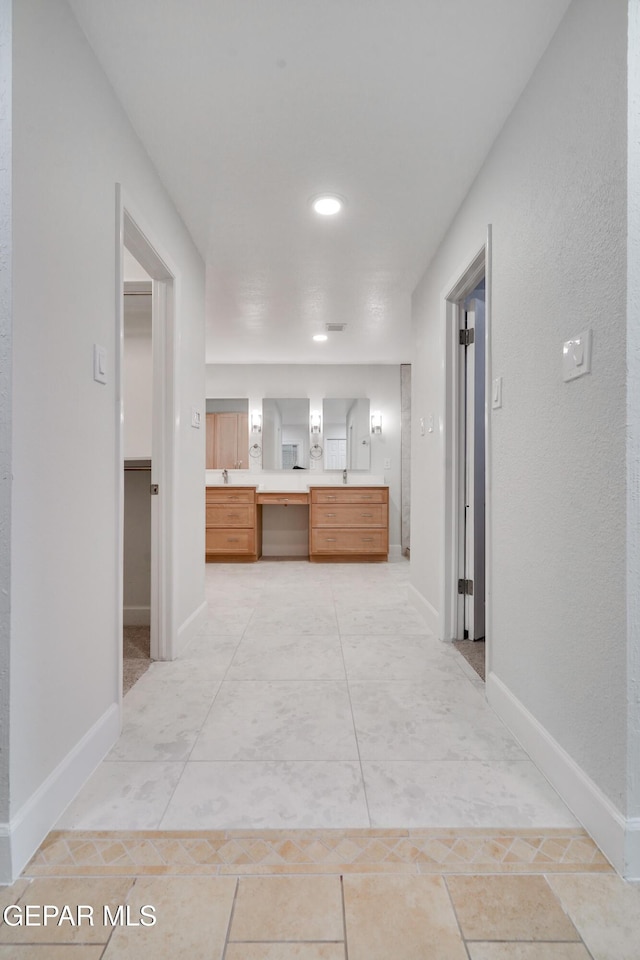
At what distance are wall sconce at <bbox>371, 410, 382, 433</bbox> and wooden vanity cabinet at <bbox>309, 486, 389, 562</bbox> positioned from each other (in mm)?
951

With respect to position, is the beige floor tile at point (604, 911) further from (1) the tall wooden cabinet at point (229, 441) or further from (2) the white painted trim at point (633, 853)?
(1) the tall wooden cabinet at point (229, 441)

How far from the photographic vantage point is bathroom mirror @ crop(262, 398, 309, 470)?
18.6 ft

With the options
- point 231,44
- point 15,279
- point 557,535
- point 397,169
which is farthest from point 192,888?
point 397,169

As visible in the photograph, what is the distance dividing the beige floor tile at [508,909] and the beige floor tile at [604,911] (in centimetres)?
3

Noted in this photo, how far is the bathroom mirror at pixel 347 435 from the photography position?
5.70m

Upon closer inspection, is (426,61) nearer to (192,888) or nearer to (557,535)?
(557,535)

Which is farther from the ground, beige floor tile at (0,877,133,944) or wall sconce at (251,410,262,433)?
wall sconce at (251,410,262,433)

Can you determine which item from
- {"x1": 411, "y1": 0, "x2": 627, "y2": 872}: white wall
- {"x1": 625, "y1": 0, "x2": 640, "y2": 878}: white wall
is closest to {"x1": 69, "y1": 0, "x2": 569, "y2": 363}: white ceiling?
{"x1": 411, "y1": 0, "x2": 627, "y2": 872}: white wall

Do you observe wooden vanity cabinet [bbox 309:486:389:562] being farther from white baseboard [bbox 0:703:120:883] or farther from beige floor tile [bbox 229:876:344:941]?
beige floor tile [bbox 229:876:344:941]

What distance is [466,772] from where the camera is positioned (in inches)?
56.7

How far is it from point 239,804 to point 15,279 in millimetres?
1422

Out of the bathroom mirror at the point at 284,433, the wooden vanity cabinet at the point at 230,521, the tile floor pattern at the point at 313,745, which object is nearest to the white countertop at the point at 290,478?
the bathroom mirror at the point at 284,433

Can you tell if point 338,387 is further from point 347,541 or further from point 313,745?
point 313,745

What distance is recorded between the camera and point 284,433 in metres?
5.70
